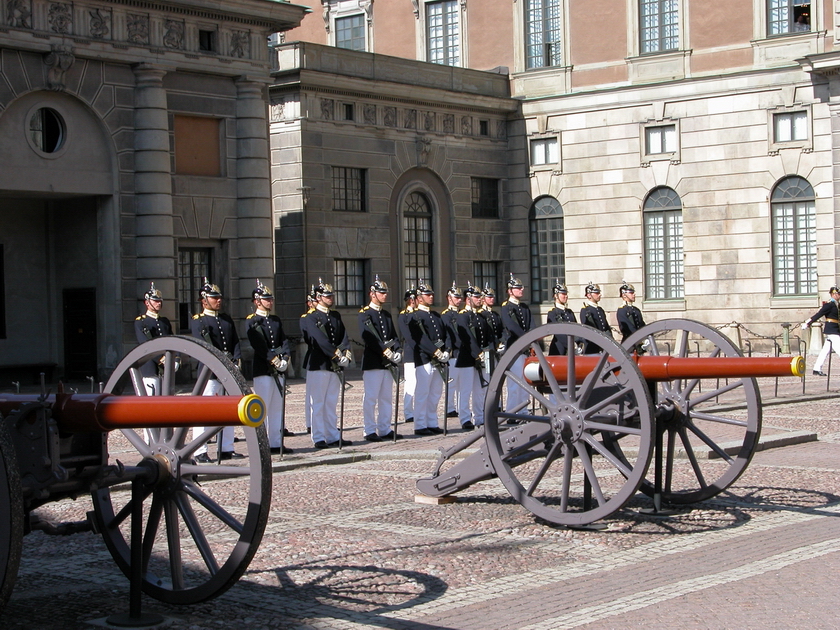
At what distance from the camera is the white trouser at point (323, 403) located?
14.7 meters

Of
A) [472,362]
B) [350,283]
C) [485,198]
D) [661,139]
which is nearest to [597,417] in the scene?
[472,362]

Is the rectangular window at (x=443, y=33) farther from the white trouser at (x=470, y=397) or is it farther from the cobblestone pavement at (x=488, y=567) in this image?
the cobblestone pavement at (x=488, y=567)

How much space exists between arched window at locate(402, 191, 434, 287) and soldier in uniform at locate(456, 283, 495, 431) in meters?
14.6

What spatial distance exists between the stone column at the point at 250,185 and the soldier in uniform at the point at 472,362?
9822mm

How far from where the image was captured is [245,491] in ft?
36.6

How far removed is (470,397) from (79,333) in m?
10.8

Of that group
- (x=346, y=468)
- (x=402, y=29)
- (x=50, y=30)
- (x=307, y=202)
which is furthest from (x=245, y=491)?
(x=402, y=29)

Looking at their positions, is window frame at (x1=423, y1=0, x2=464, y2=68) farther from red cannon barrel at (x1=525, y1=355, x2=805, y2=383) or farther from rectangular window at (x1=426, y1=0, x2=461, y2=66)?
red cannon barrel at (x1=525, y1=355, x2=805, y2=383)

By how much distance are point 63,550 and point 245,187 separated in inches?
707

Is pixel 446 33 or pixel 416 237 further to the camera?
pixel 446 33

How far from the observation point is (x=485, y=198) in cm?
3450

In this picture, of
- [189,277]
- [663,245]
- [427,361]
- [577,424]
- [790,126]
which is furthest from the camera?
[663,245]

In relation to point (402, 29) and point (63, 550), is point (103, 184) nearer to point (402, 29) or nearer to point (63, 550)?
point (402, 29)

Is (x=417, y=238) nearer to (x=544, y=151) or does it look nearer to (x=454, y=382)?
(x=544, y=151)
